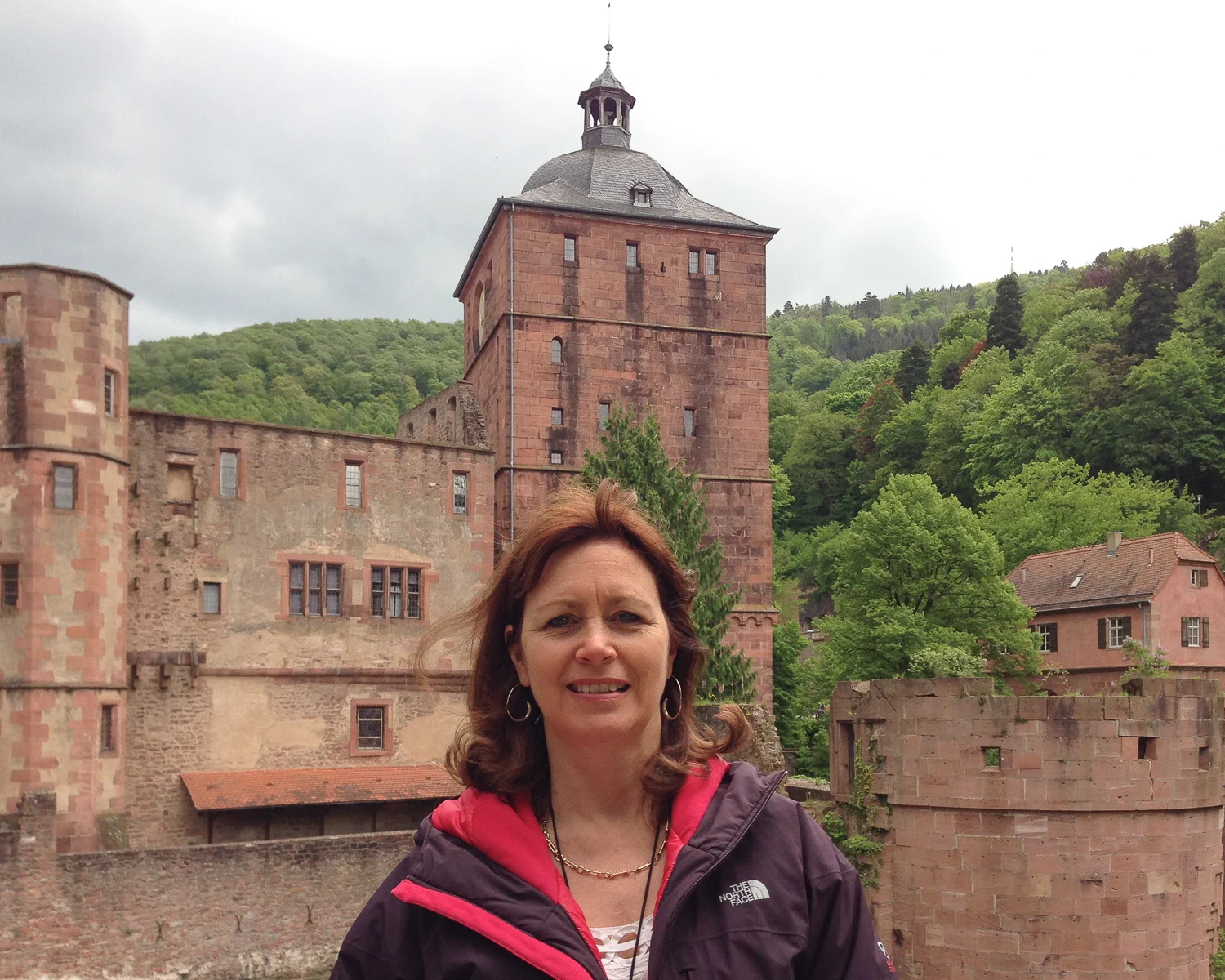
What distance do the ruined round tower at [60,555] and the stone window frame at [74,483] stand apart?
0.02 m

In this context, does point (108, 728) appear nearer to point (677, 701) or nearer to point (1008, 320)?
point (677, 701)

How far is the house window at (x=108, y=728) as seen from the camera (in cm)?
2423

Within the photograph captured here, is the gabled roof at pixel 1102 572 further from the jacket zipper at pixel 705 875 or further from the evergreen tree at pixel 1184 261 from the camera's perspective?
the jacket zipper at pixel 705 875

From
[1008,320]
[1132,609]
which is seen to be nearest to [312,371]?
[1132,609]

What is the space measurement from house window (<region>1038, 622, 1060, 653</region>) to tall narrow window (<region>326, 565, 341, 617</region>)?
24.9 meters

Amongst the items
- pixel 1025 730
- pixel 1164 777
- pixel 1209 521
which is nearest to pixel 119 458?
pixel 1025 730

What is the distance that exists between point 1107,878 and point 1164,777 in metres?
1.57

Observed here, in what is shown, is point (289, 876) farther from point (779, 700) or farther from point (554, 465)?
point (779, 700)

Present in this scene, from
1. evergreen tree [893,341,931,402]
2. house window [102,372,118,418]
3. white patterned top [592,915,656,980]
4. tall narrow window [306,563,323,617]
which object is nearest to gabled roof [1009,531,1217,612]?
tall narrow window [306,563,323,617]

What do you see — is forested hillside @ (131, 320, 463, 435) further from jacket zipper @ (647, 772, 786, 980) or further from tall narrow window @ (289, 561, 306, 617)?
jacket zipper @ (647, 772, 786, 980)

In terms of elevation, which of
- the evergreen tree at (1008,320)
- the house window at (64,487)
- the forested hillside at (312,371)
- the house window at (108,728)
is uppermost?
the evergreen tree at (1008,320)

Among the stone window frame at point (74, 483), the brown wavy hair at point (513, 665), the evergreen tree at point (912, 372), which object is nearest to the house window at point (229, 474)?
the stone window frame at point (74, 483)

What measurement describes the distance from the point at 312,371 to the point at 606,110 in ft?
65.2

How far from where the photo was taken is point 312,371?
51.7 m
